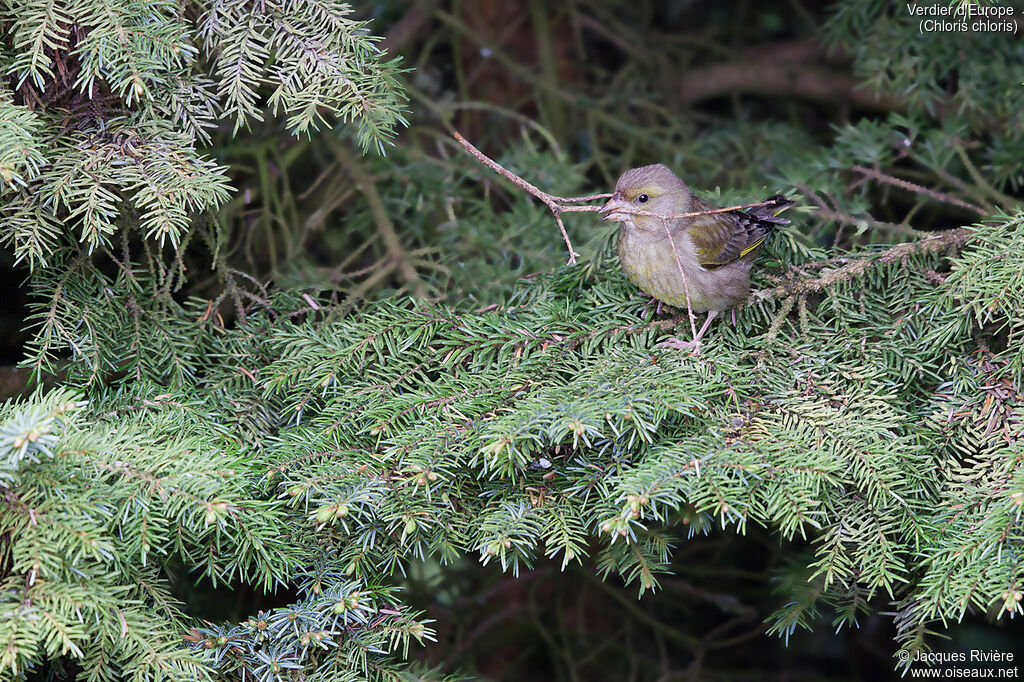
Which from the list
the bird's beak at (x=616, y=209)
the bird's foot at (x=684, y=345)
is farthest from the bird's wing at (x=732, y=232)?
the bird's foot at (x=684, y=345)

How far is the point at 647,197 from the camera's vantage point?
2.37 m

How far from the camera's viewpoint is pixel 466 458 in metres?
1.73

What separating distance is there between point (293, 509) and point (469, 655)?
63.7 inches

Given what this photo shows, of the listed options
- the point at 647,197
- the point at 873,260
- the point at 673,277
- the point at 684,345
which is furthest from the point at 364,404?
the point at 873,260

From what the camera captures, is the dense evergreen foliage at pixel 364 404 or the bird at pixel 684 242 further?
the bird at pixel 684 242

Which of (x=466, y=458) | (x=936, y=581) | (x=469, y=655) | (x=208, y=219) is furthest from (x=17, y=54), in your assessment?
(x=469, y=655)

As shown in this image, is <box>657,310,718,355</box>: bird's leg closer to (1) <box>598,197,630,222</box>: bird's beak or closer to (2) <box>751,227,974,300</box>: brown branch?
(2) <box>751,227,974,300</box>: brown branch

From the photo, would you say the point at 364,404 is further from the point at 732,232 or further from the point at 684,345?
the point at 732,232

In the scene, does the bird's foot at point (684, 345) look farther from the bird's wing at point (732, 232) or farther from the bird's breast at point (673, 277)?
the bird's wing at point (732, 232)

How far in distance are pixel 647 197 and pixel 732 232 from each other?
0.24 metres

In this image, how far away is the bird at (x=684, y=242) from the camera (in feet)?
6.97

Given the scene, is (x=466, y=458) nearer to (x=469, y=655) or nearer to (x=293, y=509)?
(x=293, y=509)

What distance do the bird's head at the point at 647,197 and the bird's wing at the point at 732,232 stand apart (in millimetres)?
88

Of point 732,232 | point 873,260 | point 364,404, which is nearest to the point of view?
point 364,404
